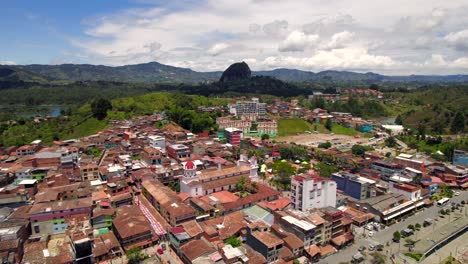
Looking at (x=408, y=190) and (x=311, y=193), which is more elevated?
(x=311, y=193)

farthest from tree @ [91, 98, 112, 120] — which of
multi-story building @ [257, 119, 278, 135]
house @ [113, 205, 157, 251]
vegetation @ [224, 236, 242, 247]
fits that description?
vegetation @ [224, 236, 242, 247]

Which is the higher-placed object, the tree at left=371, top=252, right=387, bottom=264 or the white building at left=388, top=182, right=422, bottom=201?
the white building at left=388, top=182, right=422, bottom=201

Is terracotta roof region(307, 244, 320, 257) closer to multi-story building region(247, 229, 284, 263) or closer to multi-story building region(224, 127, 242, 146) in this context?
multi-story building region(247, 229, 284, 263)

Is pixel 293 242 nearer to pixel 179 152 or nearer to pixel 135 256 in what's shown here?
pixel 135 256

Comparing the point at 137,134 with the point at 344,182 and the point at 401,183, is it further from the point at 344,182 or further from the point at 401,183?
the point at 401,183

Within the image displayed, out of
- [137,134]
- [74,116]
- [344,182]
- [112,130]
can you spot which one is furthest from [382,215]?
[74,116]

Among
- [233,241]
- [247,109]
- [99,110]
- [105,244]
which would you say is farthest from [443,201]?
[99,110]
